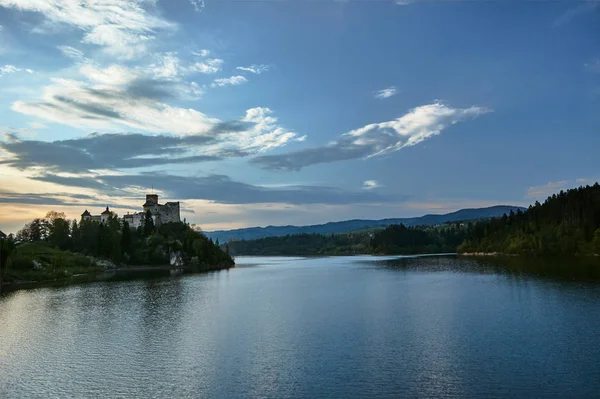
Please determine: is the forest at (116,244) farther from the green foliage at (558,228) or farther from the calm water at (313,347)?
the green foliage at (558,228)

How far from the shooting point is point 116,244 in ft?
521

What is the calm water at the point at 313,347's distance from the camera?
26.2 meters

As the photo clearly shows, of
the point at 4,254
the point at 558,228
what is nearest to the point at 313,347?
the point at 4,254

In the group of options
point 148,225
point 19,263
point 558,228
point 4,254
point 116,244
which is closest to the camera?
point 4,254

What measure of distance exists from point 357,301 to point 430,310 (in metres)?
12.1

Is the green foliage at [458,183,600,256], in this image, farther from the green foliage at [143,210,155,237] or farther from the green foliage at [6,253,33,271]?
the green foliage at [6,253,33,271]

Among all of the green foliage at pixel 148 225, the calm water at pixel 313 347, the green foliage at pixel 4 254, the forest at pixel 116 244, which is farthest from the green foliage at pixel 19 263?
the green foliage at pixel 148 225

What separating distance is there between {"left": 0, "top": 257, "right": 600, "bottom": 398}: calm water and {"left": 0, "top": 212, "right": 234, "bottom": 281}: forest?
317ft

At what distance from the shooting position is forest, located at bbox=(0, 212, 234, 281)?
15050 cm

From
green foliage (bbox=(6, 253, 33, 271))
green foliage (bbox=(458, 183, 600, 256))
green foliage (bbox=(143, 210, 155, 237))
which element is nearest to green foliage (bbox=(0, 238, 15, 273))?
green foliage (bbox=(6, 253, 33, 271))

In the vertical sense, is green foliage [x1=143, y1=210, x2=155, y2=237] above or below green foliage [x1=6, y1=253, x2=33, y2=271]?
above

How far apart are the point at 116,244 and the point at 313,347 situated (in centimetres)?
14001

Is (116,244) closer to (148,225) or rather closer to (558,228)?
(148,225)

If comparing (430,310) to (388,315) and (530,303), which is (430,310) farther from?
(530,303)
